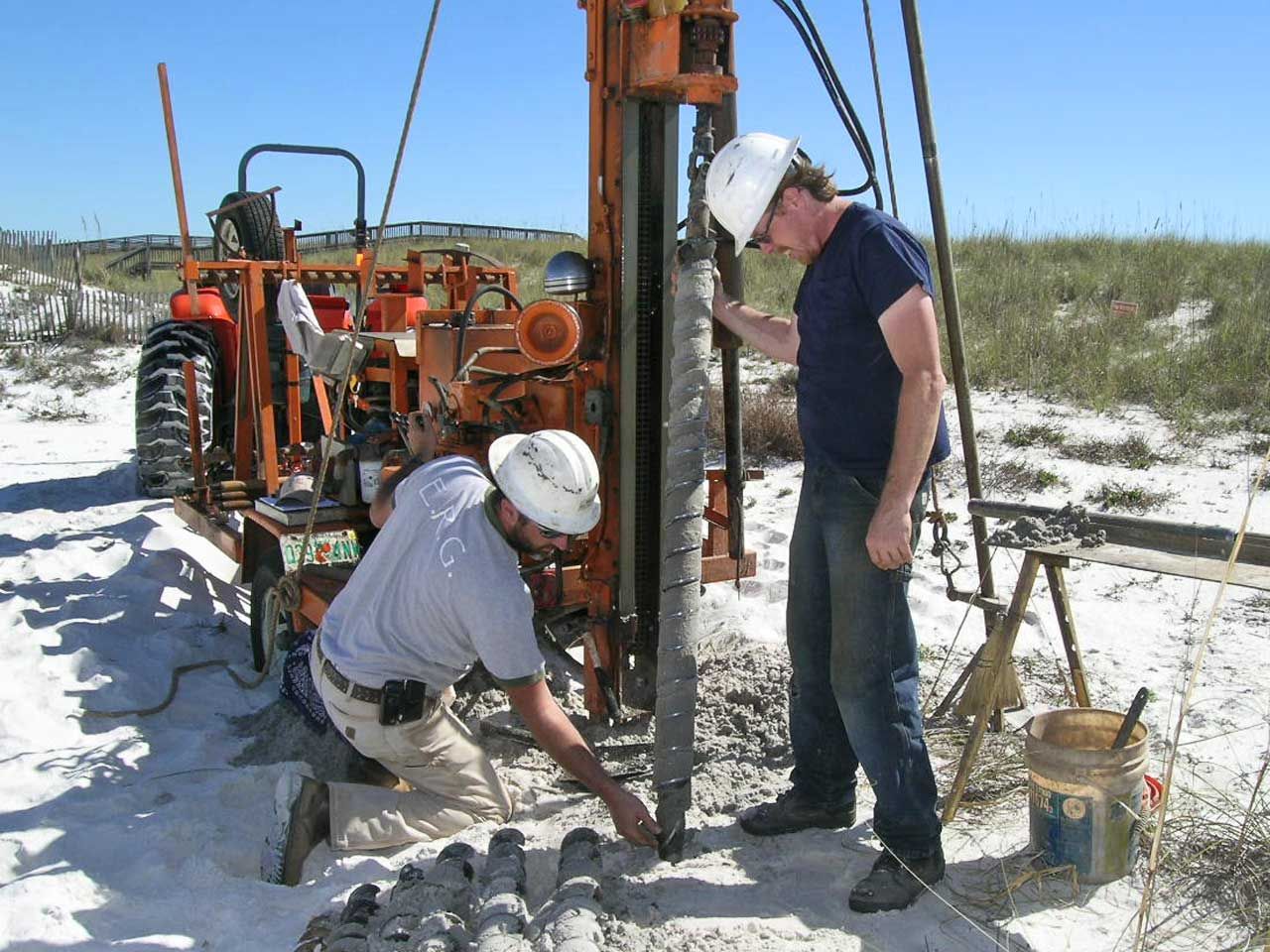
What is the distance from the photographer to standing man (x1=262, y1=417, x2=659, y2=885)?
10.3ft

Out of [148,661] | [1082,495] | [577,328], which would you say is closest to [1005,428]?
[1082,495]

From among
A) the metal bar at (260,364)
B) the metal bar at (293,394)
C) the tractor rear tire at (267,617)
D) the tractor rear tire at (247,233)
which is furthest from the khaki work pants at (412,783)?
the tractor rear tire at (247,233)

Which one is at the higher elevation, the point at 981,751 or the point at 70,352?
the point at 70,352

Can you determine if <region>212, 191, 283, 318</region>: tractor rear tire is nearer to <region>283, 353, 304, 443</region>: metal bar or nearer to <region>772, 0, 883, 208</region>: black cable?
<region>283, 353, 304, 443</region>: metal bar

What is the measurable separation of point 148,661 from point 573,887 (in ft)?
10.2

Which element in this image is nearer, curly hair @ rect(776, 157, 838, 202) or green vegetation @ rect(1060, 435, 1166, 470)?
curly hair @ rect(776, 157, 838, 202)

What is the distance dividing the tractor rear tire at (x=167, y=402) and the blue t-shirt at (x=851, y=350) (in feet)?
17.9

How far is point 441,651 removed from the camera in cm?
345

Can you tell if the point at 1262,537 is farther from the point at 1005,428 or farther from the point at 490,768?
the point at 1005,428

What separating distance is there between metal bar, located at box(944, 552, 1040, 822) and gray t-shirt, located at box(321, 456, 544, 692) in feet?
4.48

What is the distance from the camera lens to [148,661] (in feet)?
16.5

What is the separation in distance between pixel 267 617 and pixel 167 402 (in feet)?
9.90

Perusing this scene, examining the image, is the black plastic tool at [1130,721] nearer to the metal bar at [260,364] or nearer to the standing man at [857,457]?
the standing man at [857,457]

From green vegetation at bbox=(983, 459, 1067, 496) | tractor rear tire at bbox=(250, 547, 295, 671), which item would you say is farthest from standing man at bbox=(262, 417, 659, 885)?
green vegetation at bbox=(983, 459, 1067, 496)
